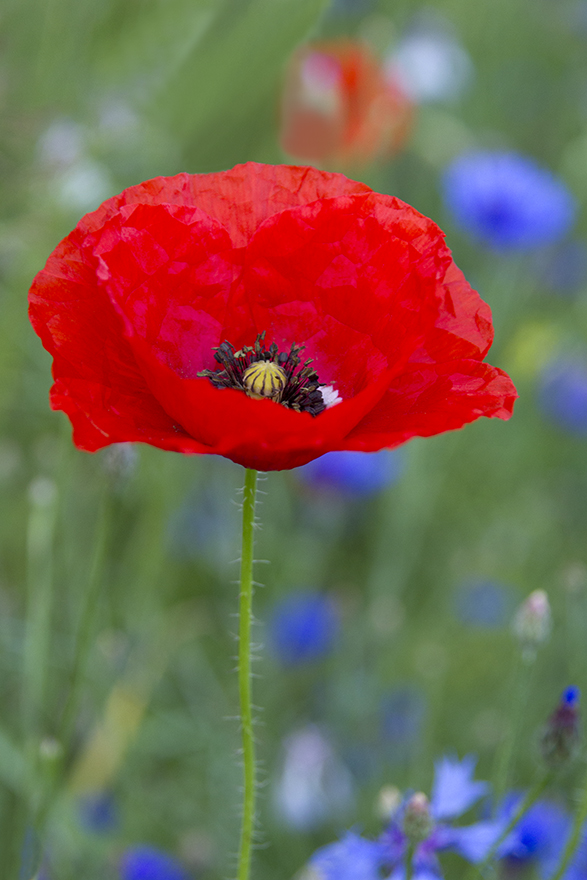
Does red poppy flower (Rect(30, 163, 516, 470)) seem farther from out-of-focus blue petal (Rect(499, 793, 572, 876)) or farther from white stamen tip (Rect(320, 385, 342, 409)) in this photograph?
out-of-focus blue petal (Rect(499, 793, 572, 876))

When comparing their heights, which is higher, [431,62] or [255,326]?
[431,62]

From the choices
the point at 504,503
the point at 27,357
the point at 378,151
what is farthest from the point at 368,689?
the point at 378,151

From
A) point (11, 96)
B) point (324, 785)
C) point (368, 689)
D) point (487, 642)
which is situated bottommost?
point (324, 785)

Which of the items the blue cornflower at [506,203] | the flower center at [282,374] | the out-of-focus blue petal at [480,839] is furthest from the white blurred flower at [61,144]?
the out-of-focus blue petal at [480,839]

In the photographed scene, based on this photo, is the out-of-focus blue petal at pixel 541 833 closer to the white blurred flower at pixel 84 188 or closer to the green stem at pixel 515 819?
the green stem at pixel 515 819

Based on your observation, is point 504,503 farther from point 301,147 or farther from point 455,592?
point 301,147

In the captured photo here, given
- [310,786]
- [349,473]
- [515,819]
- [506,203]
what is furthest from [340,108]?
[515,819]

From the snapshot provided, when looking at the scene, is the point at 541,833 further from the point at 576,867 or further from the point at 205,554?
the point at 205,554
